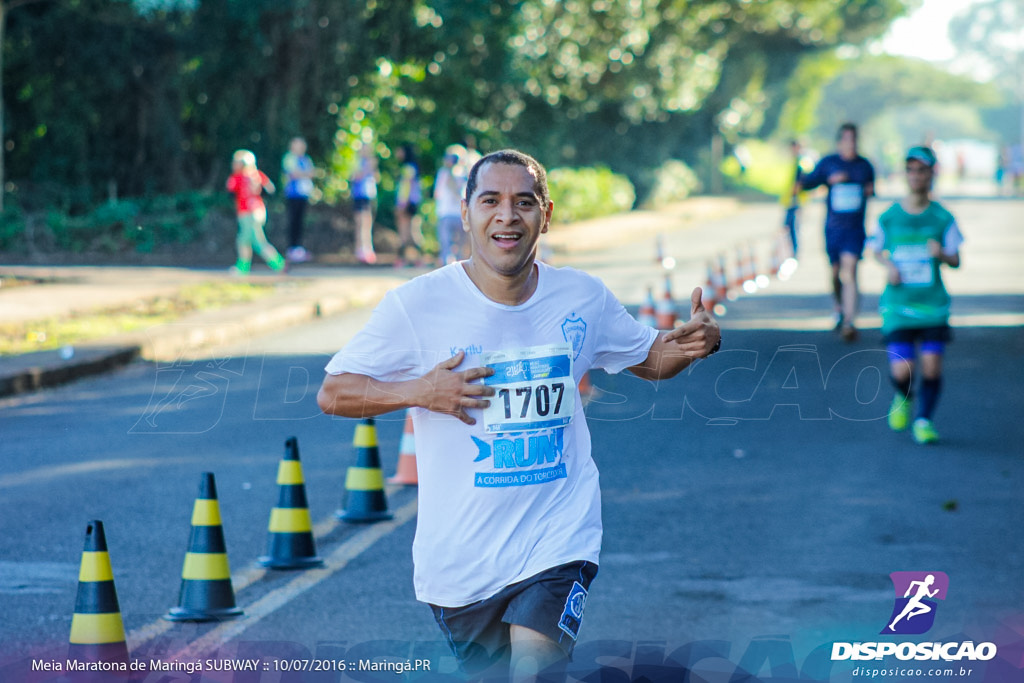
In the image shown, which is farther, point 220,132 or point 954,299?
point 220,132

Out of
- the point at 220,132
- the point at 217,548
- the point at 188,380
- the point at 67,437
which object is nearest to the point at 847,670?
the point at 217,548

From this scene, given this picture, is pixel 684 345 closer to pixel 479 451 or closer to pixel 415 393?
pixel 479 451

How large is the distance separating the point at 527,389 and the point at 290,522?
3.43 meters

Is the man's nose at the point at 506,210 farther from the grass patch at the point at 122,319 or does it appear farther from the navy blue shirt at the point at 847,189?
the navy blue shirt at the point at 847,189

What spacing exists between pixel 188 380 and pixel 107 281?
25.6 ft

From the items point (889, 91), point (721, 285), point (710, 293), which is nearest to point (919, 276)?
point (710, 293)

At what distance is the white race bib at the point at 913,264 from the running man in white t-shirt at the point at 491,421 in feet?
21.0

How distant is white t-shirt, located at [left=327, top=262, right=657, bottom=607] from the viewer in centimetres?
400

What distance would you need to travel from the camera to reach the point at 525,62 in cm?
3222

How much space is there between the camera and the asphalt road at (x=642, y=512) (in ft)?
19.7

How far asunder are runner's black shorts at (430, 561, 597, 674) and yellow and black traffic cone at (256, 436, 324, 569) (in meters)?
3.14

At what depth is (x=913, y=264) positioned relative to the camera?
398 inches

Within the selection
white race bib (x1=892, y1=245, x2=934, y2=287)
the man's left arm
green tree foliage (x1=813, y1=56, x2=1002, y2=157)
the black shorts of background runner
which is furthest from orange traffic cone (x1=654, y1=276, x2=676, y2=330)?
green tree foliage (x1=813, y1=56, x2=1002, y2=157)

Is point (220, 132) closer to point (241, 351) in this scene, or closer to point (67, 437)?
point (241, 351)
